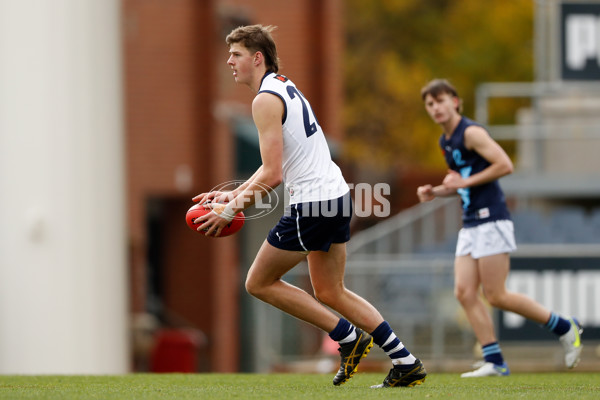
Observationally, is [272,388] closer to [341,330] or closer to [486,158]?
[341,330]

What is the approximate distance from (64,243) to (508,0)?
20567 millimetres

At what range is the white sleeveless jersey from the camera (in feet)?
23.0

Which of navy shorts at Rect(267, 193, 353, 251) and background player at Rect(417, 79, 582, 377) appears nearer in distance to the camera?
navy shorts at Rect(267, 193, 353, 251)

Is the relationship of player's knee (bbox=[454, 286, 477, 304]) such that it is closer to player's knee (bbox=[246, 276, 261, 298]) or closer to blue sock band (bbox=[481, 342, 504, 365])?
blue sock band (bbox=[481, 342, 504, 365])

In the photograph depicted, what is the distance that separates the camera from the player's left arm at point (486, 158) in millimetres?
8766

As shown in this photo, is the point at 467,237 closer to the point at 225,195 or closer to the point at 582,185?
the point at 225,195

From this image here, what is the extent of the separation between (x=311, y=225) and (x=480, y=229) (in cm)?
230

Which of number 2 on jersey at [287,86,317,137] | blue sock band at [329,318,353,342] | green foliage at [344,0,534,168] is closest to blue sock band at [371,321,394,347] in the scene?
blue sock band at [329,318,353,342]

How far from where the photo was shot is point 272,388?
7.43 m

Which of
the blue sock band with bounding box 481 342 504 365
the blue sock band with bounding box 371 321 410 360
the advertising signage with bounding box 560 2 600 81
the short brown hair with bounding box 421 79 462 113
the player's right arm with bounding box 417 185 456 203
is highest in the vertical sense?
the advertising signage with bounding box 560 2 600 81

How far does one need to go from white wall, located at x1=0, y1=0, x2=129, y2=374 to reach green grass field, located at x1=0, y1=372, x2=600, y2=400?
6.96 m

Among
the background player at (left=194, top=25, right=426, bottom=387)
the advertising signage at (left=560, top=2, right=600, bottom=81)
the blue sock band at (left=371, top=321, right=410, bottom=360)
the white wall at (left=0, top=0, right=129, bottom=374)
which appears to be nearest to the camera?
the background player at (left=194, top=25, right=426, bottom=387)

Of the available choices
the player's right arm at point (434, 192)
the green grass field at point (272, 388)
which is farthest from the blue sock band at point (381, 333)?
the player's right arm at point (434, 192)

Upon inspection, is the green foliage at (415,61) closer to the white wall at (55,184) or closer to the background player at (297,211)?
the white wall at (55,184)
